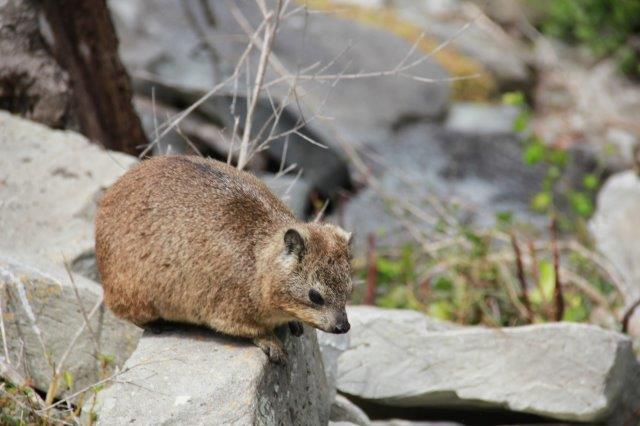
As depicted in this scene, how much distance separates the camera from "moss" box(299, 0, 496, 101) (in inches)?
511

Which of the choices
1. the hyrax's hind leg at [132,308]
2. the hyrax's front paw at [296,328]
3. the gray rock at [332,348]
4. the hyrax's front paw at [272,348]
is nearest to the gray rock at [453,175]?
the gray rock at [332,348]

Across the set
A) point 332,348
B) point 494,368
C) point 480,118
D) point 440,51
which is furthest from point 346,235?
point 440,51

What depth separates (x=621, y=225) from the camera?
8.41 metres

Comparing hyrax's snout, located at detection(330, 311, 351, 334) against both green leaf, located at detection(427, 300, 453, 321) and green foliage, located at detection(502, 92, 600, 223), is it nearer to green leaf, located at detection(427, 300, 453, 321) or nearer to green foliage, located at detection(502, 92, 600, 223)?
green leaf, located at detection(427, 300, 453, 321)

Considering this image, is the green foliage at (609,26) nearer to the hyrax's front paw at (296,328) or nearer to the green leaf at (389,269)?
the green leaf at (389,269)

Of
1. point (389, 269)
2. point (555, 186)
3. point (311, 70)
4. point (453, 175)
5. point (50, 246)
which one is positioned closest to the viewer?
point (50, 246)

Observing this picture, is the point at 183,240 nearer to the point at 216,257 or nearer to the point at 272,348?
the point at 216,257

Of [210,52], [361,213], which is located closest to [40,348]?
[361,213]

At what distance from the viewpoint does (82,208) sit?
18.6 ft

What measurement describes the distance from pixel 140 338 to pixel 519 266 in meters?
3.07

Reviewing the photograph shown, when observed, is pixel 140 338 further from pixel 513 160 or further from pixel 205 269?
pixel 513 160

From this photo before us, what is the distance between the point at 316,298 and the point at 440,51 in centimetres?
978

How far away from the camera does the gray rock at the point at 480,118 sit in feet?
40.7

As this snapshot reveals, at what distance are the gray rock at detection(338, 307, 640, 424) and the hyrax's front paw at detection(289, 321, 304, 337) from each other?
124cm
